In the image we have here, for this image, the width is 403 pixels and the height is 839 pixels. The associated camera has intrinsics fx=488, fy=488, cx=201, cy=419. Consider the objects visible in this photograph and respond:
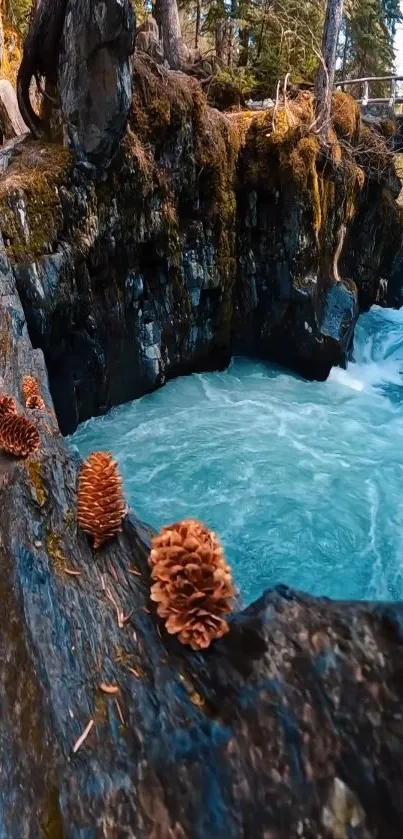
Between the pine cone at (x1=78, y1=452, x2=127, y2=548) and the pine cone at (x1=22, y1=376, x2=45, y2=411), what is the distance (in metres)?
1.35

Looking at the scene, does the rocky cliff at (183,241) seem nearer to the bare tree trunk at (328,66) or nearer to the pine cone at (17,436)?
the bare tree trunk at (328,66)

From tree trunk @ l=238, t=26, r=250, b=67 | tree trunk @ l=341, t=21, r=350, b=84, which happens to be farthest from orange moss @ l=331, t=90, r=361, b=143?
tree trunk @ l=341, t=21, r=350, b=84

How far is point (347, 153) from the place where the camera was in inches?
461

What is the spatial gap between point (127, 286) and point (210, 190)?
9.09 feet

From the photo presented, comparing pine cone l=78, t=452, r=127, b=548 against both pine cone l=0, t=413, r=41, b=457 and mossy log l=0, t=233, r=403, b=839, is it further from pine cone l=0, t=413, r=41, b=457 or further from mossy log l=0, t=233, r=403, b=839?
pine cone l=0, t=413, r=41, b=457

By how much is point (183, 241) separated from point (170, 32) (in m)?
5.84

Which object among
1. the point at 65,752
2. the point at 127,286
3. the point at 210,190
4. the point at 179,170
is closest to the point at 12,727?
the point at 65,752

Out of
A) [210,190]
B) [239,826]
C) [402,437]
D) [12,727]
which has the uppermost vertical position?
[210,190]

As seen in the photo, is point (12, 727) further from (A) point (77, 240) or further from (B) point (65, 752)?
(A) point (77, 240)

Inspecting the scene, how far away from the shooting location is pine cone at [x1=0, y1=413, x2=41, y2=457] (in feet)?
8.39

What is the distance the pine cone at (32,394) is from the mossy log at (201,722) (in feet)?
5.45

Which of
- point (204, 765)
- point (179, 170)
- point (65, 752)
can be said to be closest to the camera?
point (204, 765)

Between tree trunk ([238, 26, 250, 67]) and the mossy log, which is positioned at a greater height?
tree trunk ([238, 26, 250, 67])

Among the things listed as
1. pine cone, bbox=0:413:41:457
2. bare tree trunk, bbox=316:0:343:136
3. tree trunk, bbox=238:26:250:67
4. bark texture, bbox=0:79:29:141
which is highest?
tree trunk, bbox=238:26:250:67
